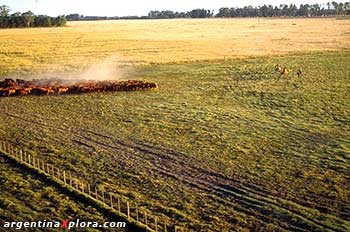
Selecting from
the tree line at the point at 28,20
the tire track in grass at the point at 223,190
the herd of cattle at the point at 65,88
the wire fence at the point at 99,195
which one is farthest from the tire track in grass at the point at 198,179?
the tree line at the point at 28,20

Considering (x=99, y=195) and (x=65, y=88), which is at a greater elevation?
(x=65, y=88)

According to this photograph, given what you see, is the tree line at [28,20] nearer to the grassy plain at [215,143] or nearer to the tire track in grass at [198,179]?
the grassy plain at [215,143]

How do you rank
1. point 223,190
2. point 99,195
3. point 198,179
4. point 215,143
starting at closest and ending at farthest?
point 99,195 → point 223,190 → point 198,179 → point 215,143

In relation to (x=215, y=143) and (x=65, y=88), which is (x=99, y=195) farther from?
(x=65, y=88)

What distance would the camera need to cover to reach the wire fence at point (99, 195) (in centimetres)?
1491

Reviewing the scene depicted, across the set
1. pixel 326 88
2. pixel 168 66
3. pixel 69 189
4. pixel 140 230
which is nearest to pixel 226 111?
pixel 326 88

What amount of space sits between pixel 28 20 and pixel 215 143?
131 meters

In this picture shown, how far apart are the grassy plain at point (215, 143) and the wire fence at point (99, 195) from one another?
0.44 meters

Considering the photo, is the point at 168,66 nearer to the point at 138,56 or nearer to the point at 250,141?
the point at 138,56

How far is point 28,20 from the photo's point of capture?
142m

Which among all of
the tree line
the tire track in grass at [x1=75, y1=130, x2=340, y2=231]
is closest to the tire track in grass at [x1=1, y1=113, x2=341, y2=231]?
the tire track in grass at [x1=75, y1=130, x2=340, y2=231]

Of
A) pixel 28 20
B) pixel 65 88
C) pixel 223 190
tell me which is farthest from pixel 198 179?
pixel 28 20

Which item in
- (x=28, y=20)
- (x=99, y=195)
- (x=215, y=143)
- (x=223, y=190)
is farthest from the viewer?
(x=28, y=20)

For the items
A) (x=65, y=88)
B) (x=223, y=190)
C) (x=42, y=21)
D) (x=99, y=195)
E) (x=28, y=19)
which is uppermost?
(x=28, y=19)
